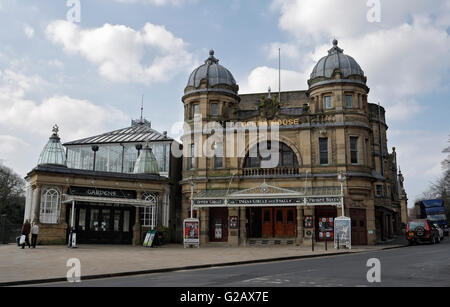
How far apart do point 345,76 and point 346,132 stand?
490 cm

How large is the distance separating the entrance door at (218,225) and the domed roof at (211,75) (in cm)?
1134

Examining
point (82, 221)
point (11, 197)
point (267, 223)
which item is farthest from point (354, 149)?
point (11, 197)

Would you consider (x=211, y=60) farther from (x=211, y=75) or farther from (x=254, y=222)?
(x=254, y=222)

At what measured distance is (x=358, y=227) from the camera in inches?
1313

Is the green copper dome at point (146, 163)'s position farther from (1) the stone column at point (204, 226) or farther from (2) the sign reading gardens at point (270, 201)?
(2) the sign reading gardens at point (270, 201)

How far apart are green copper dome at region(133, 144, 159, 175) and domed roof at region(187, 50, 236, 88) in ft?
24.5

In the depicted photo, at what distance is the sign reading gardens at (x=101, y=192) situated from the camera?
31.9 metres

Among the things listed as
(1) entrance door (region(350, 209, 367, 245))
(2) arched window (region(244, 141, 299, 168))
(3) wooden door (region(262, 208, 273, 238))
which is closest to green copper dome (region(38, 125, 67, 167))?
(2) arched window (region(244, 141, 299, 168))

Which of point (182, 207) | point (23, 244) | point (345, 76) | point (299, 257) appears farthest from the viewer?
point (182, 207)

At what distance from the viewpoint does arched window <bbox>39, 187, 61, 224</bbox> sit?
30.2 metres
